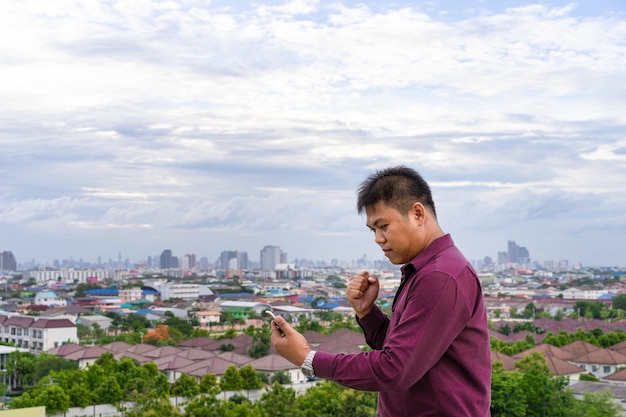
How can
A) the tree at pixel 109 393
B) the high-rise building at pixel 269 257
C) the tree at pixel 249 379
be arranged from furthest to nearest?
the high-rise building at pixel 269 257, the tree at pixel 249 379, the tree at pixel 109 393

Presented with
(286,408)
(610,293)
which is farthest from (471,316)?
(610,293)

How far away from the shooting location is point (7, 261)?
84625 mm

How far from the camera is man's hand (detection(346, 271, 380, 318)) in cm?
111

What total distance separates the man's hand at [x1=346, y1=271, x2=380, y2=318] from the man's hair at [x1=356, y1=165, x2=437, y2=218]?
0.16m

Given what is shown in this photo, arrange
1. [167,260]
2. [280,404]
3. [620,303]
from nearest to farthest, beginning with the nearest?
[280,404] < [620,303] < [167,260]

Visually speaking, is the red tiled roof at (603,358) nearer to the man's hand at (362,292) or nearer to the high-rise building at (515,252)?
the man's hand at (362,292)

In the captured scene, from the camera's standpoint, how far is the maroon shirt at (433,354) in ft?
2.83

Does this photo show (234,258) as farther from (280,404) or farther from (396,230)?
(396,230)

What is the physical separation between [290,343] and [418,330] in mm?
181

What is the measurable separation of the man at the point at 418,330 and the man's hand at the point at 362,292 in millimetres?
112

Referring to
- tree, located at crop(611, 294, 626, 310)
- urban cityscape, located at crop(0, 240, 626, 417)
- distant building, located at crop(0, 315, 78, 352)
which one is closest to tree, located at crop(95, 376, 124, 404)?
urban cityscape, located at crop(0, 240, 626, 417)

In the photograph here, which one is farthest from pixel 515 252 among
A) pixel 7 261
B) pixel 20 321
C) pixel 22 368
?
pixel 22 368

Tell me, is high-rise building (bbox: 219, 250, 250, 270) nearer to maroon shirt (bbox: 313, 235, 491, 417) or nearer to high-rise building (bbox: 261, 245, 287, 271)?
high-rise building (bbox: 261, 245, 287, 271)

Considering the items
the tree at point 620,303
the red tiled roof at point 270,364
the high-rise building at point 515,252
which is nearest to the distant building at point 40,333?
the red tiled roof at point 270,364
